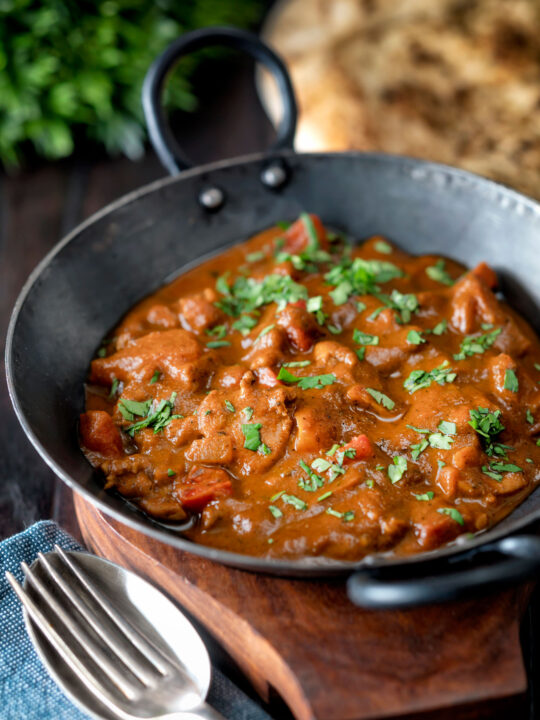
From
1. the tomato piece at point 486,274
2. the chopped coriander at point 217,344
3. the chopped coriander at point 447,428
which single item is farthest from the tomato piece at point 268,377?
the tomato piece at point 486,274

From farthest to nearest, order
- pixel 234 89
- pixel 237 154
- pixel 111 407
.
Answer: pixel 234 89 → pixel 237 154 → pixel 111 407

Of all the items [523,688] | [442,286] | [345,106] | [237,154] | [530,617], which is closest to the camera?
[523,688]

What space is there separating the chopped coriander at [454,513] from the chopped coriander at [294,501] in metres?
0.45

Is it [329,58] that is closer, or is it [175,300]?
[175,300]

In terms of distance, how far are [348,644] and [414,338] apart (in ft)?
4.06

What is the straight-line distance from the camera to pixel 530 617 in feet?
9.49

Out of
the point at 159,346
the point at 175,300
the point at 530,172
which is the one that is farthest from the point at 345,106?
the point at 159,346

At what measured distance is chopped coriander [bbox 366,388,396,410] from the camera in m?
2.87

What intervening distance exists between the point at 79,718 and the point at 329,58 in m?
4.48

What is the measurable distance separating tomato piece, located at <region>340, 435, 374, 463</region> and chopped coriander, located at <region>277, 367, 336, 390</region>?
30 cm

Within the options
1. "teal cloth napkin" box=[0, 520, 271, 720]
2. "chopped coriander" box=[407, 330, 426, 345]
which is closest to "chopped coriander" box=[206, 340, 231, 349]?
"chopped coriander" box=[407, 330, 426, 345]

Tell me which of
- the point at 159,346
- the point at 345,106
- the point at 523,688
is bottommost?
the point at 523,688

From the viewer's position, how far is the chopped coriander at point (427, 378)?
9.57 ft

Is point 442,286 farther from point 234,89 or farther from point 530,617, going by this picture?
point 234,89
